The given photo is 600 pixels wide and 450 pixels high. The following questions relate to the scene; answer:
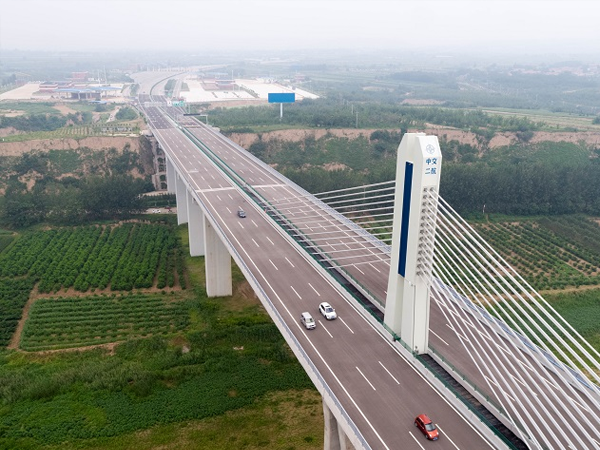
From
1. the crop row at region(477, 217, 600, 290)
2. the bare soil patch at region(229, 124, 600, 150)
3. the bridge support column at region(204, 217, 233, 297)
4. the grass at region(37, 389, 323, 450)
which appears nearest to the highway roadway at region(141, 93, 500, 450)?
the bridge support column at region(204, 217, 233, 297)

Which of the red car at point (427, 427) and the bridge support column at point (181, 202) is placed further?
the bridge support column at point (181, 202)

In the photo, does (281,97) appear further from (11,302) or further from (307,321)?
(307,321)

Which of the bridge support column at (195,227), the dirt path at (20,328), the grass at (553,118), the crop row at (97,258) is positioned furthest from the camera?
the grass at (553,118)

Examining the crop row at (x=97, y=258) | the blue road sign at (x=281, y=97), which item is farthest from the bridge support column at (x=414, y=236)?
the blue road sign at (x=281, y=97)

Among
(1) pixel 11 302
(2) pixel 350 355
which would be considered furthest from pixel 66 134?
(2) pixel 350 355

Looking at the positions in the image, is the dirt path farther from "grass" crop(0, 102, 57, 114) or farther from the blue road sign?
"grass" crop(0, 102, 57, 114)

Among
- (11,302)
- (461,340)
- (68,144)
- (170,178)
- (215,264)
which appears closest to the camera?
(461,340)

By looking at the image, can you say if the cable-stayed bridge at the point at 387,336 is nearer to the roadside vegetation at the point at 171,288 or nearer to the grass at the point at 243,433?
the roadside vegetation at the point at 171,288
